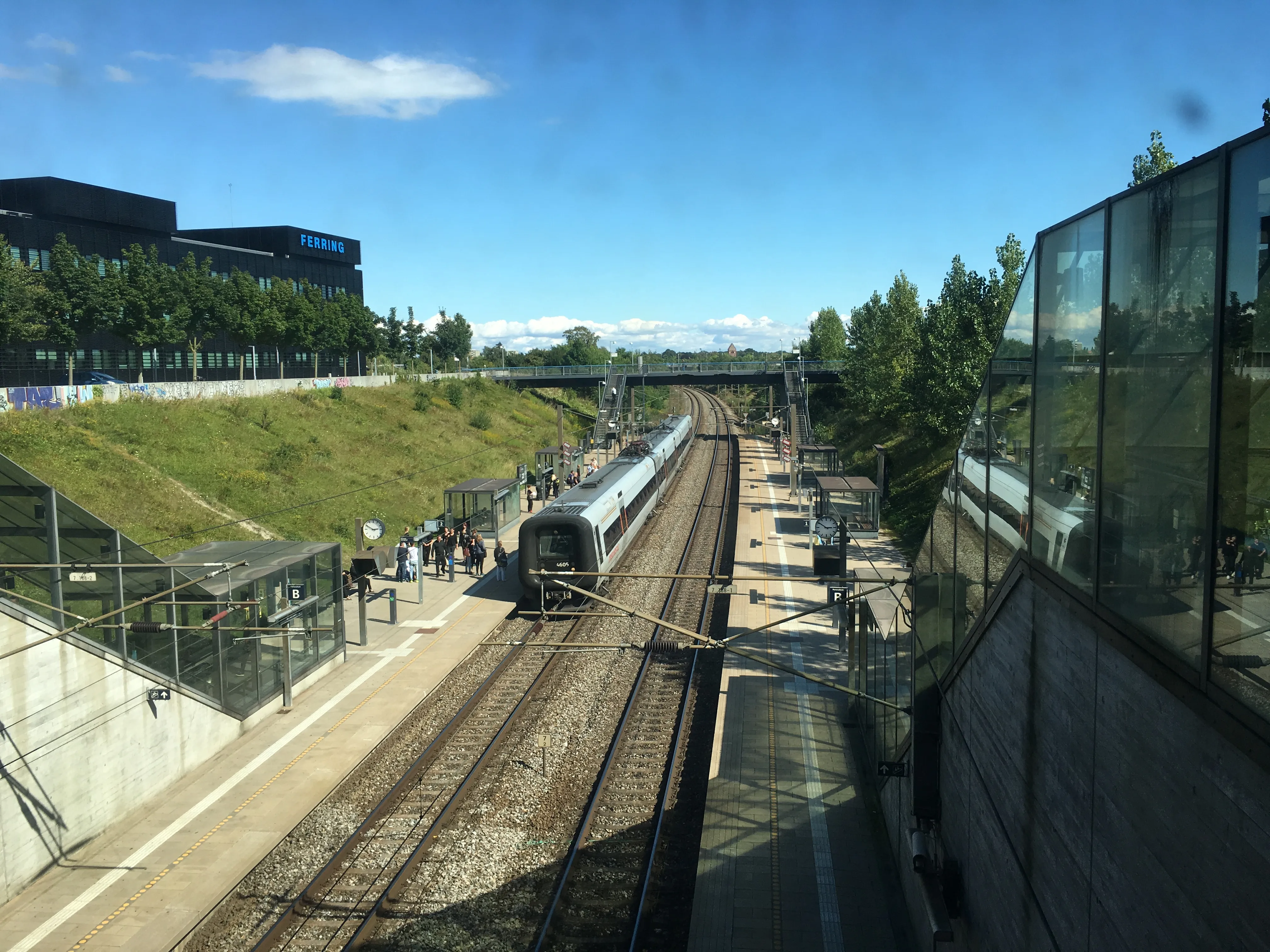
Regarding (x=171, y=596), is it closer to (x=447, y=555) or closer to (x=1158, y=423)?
(x=447, y=555)

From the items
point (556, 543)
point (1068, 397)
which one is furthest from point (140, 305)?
point (1068, 397)

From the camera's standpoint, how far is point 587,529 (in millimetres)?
19328

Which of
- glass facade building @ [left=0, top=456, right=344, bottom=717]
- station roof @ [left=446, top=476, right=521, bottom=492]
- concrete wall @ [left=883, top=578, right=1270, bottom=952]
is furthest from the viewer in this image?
station roof @ [left=446, top=476, right=521, bottom=492]

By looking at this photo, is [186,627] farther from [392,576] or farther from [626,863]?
[392,576]

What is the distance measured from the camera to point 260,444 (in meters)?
34.4

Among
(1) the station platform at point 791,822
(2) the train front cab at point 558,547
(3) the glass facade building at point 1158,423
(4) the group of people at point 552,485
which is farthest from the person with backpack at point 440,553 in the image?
(3) the glass facade building at point 1158,423

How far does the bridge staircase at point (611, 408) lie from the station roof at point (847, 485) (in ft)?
78.5

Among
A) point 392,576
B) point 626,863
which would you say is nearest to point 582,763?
point 626,863

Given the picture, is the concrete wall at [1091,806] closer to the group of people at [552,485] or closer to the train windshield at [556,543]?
the train windshield at [556,543]

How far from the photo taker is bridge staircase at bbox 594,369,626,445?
187 feet

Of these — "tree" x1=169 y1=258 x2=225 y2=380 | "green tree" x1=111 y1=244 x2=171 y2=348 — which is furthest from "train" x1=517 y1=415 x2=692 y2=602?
"tree" x1=169 y1=258 x2=225 y2=380

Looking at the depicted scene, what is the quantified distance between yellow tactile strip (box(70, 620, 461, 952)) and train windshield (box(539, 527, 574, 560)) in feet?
12.9

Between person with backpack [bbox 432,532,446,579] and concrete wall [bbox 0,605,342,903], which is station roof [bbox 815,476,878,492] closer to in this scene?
person with backpack [bbox 432,532,446,579]

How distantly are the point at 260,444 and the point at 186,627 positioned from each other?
24.9m
